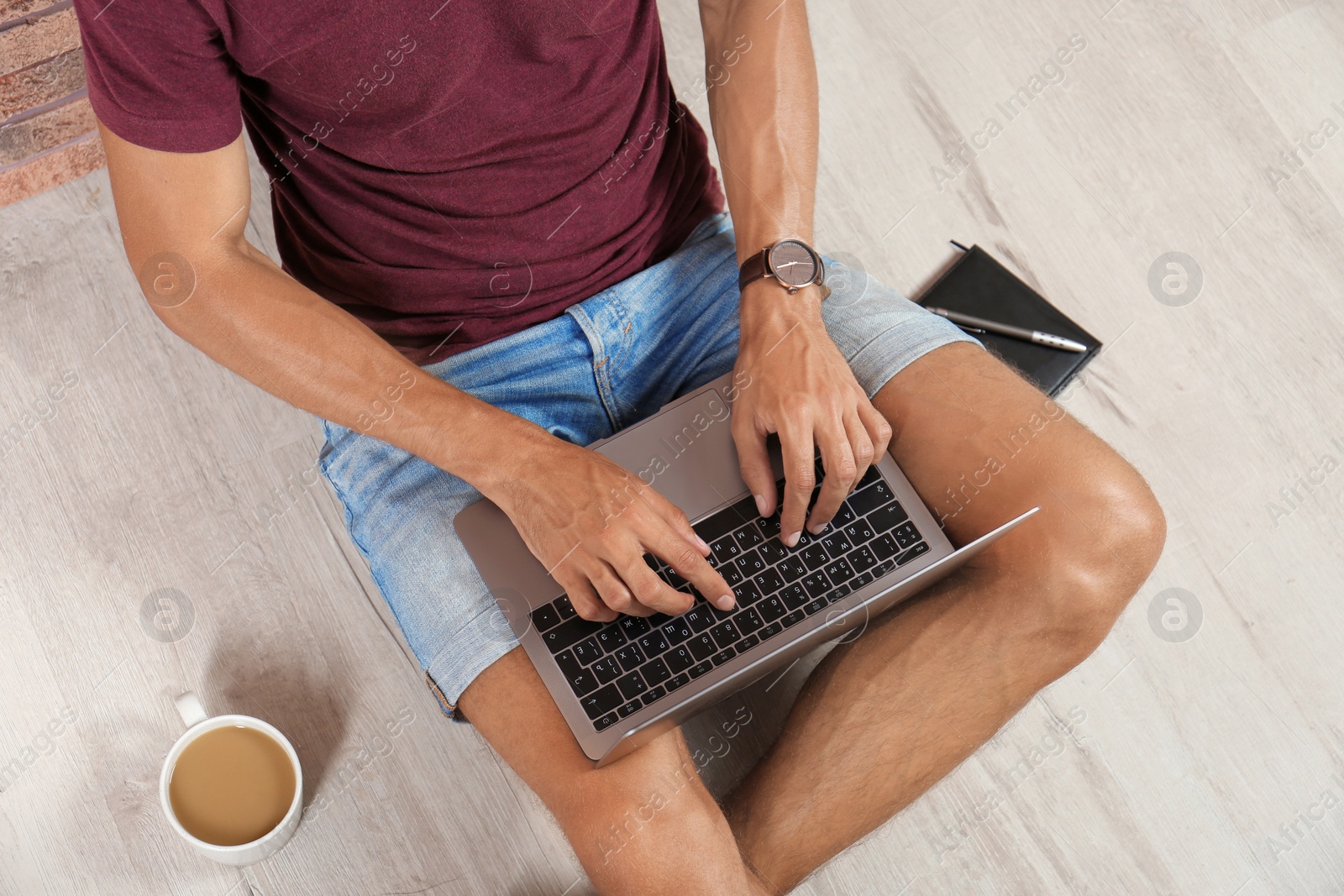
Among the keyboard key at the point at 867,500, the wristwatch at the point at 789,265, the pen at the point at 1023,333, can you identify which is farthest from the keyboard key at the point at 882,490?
the pen at the point at 1023,333

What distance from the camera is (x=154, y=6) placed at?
0.69 m

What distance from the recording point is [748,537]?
85cm

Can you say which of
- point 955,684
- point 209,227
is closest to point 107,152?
point 209,227

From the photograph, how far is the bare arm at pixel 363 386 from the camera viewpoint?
0.78 m

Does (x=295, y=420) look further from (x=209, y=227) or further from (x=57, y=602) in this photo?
(x=209, y=227)

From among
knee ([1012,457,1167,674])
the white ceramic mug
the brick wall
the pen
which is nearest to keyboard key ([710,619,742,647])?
knee ([1012,457,1167,674])

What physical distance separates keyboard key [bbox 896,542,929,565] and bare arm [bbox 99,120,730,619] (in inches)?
7.0

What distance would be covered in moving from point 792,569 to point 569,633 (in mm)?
212

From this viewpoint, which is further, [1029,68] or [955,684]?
[1029,68]

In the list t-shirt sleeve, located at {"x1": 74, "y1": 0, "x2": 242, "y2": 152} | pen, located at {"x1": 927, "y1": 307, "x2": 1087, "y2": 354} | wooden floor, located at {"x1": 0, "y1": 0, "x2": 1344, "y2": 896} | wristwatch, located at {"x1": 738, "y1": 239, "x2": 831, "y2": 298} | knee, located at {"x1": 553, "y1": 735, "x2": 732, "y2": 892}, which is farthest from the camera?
pen, located at {"x1": 927, "y1": 307, "x2": 1087, "y2": 354}

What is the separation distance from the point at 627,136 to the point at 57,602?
0.94 m

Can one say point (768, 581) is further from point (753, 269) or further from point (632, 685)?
point (753, 269)

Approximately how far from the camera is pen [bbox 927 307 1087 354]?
129cm

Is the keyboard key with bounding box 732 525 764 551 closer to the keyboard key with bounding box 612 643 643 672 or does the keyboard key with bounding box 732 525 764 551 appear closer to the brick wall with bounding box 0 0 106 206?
the keyboard key with bounding box 612 643 643 672
